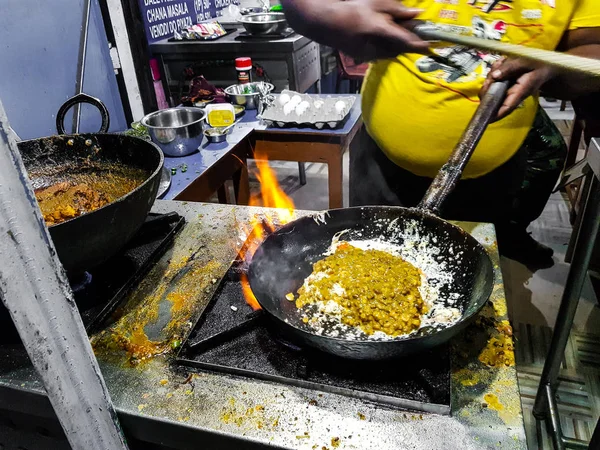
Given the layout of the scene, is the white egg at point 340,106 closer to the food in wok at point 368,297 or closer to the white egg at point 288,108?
the white egg at point 288,108

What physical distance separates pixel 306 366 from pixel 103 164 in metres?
0.85

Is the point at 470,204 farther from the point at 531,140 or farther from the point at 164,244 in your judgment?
the point at 164,244

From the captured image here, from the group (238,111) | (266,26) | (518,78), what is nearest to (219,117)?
(238,111)

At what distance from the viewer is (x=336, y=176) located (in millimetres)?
2781

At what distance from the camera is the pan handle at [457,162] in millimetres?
1094

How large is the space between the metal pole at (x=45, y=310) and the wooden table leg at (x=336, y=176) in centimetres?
218

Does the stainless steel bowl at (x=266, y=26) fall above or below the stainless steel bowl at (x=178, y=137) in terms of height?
above

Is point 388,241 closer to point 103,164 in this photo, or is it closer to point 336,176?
point 103,164

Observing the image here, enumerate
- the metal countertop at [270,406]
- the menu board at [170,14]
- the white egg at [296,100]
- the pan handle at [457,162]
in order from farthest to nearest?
the menu board at [170,14], the white egg at [296,100], the pan handle at [457,162], the metal countertop at [270,406]

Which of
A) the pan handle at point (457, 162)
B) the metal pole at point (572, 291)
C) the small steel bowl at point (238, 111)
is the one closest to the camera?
the pan handle at point (457, 162)

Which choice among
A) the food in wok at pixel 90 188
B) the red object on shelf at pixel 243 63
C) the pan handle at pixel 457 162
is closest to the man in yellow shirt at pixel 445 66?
the pan handle at pixel 457 162

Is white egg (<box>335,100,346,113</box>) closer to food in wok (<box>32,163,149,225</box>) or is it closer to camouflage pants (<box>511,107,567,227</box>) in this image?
camouflage pants (<box>511,107,567,227</box>)

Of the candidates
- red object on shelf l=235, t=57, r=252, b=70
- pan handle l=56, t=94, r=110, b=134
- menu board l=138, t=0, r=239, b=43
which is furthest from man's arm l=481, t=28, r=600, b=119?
menu board l=138, t=0, r=239, b=43

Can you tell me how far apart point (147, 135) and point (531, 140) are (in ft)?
7.59
